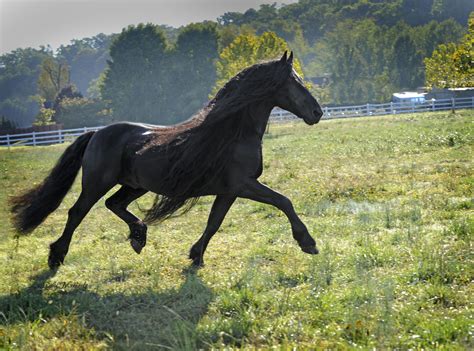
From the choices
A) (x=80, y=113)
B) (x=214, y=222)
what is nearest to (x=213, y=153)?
(x=214, y=222)

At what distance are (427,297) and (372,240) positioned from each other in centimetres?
272

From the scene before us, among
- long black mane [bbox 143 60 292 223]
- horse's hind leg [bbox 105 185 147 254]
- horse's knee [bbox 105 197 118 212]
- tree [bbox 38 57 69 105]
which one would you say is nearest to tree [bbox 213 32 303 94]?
tree [bbox 38 57 69 105]

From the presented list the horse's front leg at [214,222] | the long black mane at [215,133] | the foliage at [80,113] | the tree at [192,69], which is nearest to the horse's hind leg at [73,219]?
the long black mane at [215,133]

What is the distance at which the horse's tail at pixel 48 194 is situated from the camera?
9367 mm

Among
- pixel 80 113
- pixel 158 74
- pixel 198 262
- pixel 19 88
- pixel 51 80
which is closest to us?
pixel 198 262

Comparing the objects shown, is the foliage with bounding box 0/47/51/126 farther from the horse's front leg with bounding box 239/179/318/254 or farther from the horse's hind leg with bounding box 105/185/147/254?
the horse's front leg with bounding box 239/179/318/254

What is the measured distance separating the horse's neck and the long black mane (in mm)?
70

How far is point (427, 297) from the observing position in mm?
6043

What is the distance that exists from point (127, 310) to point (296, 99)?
3272 mm

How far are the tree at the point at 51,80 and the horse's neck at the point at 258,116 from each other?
79539 millimetres

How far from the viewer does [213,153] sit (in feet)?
25.8

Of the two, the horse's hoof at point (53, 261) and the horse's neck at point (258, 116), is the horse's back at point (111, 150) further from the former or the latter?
the horse's neck at point (258, 116)

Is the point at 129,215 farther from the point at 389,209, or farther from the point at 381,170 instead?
the point at 381,170

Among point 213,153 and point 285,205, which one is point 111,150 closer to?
point 213,153
